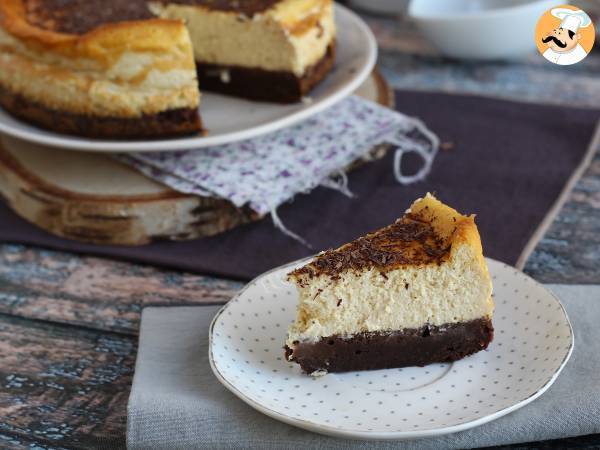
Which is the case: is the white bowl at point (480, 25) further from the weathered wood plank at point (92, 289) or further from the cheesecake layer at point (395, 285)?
the cheesecake layer at point (395, 285)

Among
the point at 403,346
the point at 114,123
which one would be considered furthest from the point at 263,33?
the point at 403,346

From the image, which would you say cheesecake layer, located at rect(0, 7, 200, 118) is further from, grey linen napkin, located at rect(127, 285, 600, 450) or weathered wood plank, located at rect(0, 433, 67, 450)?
weathered wood plank, located at rect(0, 433, 67, 450)

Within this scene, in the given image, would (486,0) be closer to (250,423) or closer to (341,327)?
(341,327)

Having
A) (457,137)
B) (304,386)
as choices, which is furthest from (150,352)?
(457,137)

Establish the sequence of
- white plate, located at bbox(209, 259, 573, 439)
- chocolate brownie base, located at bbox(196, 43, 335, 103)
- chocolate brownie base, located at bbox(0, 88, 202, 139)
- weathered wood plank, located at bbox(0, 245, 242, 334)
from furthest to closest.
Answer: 1. chocolate brownie base, located at bbox(196, 43, 335, 103)
2. chocolate brownie base, located at bbox(0, 88, 202, 139)
3. weathered wood plank, located at bbox(0, 245, 242, 334)
4. white plate, located at bbox(209, 259, 573, 439)

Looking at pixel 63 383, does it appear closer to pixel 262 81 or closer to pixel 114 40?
pixel 114 40

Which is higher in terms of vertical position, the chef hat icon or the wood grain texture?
the chef hat icon

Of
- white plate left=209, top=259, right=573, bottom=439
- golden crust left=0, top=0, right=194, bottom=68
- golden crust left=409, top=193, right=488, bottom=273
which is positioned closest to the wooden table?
white plate left=209, top=259, right=573, bottom=439
